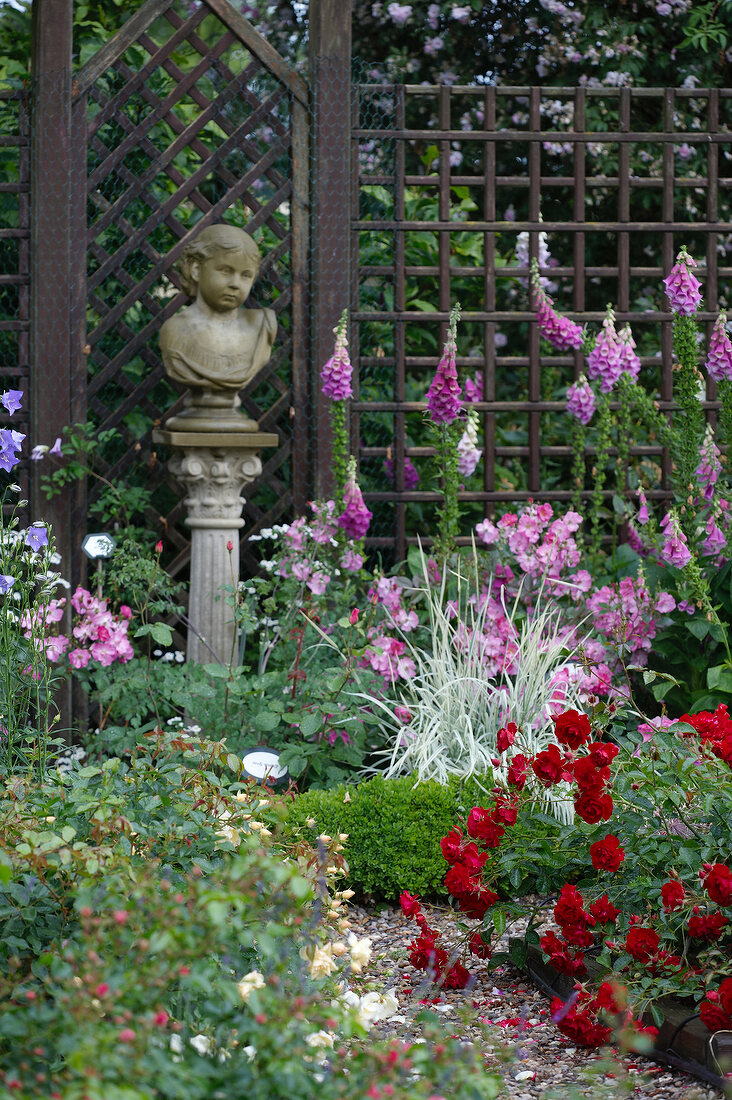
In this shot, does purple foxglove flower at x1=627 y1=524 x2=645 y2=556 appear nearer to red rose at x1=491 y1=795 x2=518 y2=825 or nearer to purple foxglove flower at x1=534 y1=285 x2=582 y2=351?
purple foxglove flower at x1=534 y1=285 x2=582 y2=351

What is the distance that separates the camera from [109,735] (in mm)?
3447

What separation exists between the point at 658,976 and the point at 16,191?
11.8ft

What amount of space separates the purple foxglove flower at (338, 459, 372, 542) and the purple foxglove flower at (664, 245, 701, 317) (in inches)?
48.7

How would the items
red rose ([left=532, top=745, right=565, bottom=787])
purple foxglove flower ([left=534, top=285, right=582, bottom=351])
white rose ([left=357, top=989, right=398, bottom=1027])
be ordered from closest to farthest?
1. white rose ([left=357, top=989, right=398, bottom=1027])
2. red rose ([left=532, top=745, right=565, bottom=787])
3. purple foxglove flower ([left=534, top=285, right=582, bottom=351])

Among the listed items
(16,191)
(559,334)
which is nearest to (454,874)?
(559,334)

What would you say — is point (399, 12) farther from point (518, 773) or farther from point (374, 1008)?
point (374, 1008)

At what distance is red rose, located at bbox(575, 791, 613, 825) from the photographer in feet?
7.07

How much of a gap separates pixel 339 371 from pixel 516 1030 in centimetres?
251

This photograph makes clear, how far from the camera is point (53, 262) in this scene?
4.31 m

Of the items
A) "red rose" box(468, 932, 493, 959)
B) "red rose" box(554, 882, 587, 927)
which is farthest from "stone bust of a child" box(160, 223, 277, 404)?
"red rose" box(554, 882, 587, 927)

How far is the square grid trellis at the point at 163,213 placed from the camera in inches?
173

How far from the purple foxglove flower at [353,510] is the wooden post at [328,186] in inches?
13.6

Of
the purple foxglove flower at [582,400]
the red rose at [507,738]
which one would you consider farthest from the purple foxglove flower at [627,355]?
the red rose at [507,738]

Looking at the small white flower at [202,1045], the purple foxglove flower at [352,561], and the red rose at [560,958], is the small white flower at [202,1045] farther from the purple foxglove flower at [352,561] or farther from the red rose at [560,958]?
the purple foxglove flower at [352,561]
